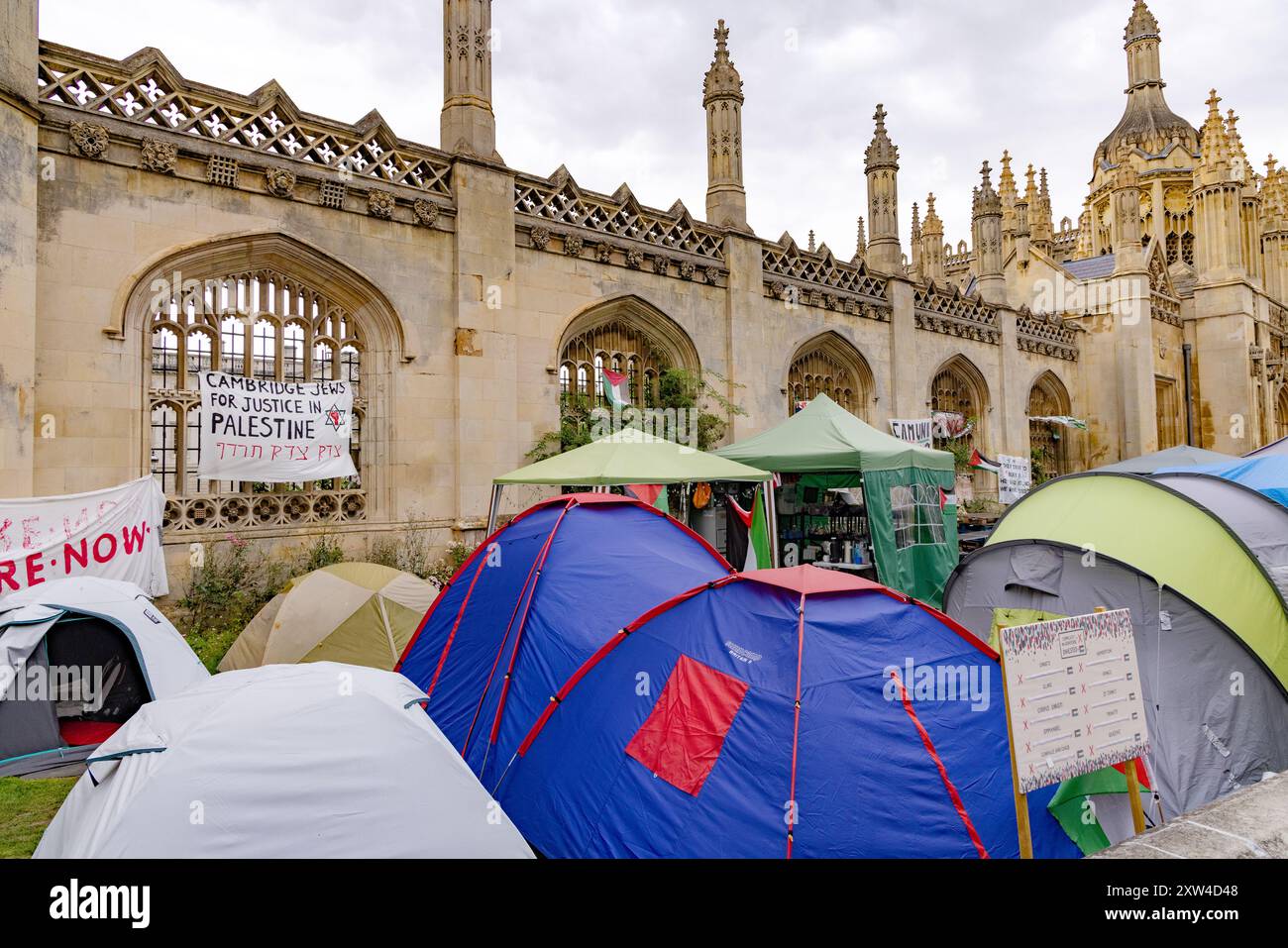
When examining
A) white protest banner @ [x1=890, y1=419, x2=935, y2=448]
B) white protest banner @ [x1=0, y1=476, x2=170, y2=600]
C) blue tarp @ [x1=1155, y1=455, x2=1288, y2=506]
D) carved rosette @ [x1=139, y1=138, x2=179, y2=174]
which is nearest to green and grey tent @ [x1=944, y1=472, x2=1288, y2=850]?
blue tarp @ [x1=1155, y1=455, x2=1288, y2=506]

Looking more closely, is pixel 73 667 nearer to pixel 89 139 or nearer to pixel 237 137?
pixel 89 139

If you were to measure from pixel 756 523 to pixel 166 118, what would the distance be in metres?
8.33

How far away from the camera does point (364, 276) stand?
9656mm

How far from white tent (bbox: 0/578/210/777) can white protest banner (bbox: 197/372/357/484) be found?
7.97 ft

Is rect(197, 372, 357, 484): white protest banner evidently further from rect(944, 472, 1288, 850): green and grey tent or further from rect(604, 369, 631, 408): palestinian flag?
rect(944, 472, 1288, 850): green and grey tent

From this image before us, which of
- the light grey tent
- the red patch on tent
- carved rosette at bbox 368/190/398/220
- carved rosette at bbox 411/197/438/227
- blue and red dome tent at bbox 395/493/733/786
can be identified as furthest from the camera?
the light grey tent

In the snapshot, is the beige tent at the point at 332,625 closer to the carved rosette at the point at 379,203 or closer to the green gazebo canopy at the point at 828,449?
the carved rosette at the point at 379,203

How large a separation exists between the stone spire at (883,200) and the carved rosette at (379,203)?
10838mm

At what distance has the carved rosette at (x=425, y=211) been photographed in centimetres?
1011

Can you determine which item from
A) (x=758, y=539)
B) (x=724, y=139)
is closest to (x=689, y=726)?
(x=758, y=539)

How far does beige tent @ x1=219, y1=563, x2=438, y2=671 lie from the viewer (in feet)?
22.1

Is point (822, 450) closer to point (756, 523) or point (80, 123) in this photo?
point (756, 523)

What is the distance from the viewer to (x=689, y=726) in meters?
3.94

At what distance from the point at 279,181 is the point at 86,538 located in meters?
4.65
